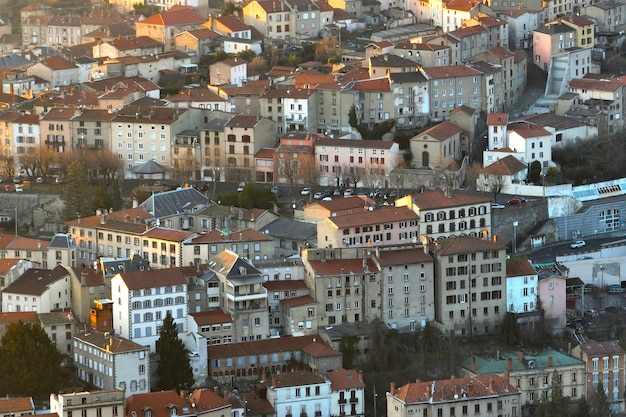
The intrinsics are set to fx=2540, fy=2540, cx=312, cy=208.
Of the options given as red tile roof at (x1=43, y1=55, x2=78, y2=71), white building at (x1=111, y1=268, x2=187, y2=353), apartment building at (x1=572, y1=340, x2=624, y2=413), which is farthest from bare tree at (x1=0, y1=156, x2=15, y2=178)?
apartment building at (x1=572, y1=340, x2=624, y2=413)

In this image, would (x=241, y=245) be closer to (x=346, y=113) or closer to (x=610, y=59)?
(x=346, y=113)

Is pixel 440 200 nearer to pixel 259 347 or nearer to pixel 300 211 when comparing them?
pixel 300 211

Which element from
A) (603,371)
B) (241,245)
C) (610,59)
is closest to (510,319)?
(603,371)

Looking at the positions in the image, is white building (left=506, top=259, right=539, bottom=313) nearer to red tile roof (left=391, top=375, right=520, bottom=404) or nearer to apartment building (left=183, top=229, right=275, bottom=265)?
red tile roof (left=391, top=375, right=520, bottom=404)

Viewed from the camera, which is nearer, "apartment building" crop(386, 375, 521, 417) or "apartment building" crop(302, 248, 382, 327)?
"apartment building" crop(386, 375, 521, 417)

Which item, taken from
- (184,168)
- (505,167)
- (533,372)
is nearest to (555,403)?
(533,372)

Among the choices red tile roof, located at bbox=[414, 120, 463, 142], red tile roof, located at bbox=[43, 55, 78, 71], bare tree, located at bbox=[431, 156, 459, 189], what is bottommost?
red tile roof, located at bbox=[43, 55, 78, 71]

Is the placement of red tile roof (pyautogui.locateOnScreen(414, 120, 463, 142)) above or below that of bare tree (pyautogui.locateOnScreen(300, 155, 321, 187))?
above

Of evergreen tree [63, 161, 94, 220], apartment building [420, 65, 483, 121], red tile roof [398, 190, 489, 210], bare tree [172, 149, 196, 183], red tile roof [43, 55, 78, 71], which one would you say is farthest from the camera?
red tile roof [43, 55, 78, 71]

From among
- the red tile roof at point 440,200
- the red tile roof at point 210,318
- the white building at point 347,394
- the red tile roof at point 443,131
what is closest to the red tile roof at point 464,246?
the red tile roof at point 440,200
